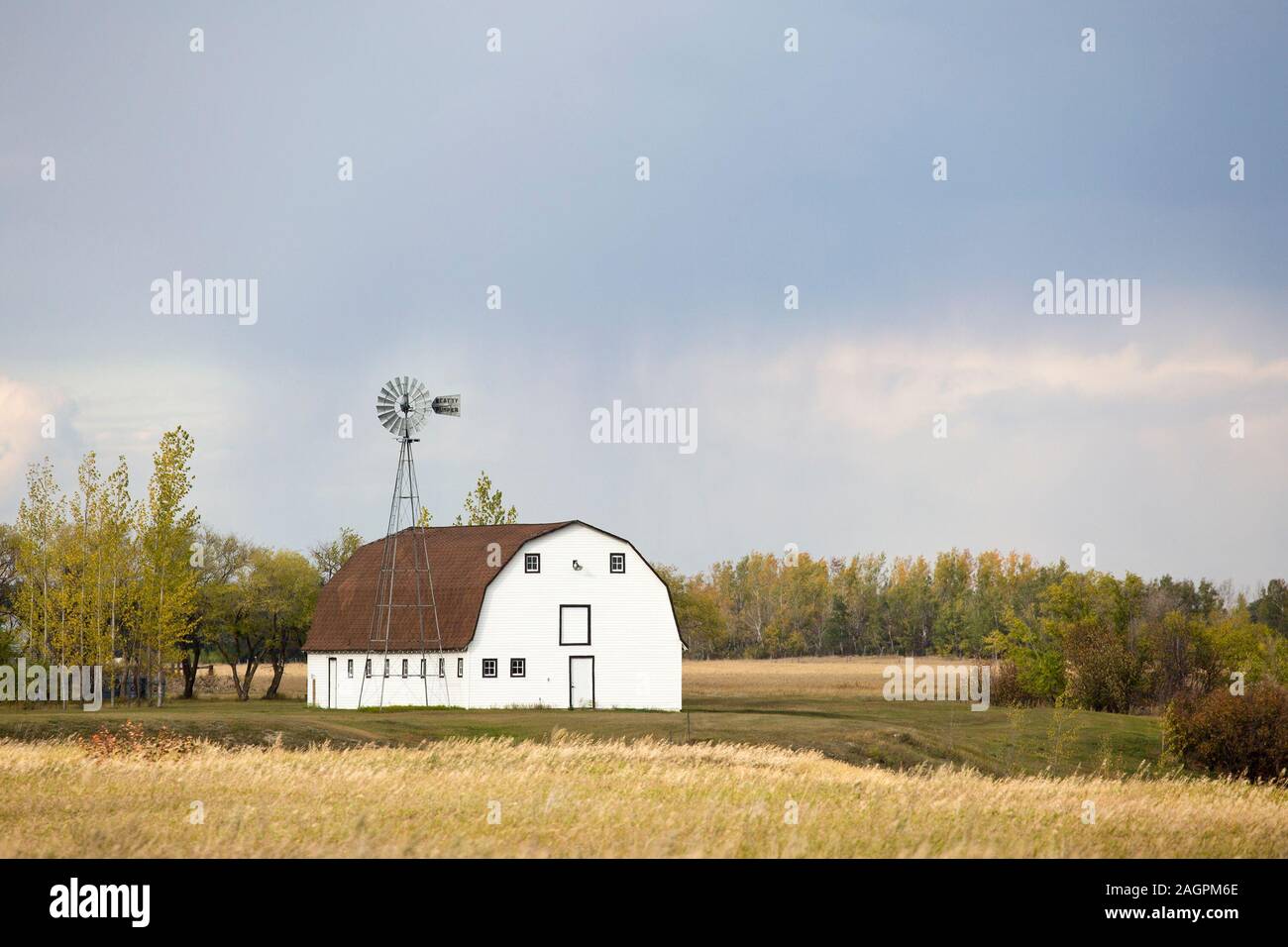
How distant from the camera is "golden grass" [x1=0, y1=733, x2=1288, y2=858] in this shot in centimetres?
1454

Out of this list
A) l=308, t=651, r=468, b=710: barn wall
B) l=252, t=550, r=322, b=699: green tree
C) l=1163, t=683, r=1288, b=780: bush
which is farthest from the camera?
l=252, t=550, r=322, b=699: green tree

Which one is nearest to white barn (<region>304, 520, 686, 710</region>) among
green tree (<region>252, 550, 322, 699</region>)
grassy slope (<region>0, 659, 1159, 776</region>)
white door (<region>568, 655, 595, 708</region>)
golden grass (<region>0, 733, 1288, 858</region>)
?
white door (<region>568, 655, 595, 708</region>)

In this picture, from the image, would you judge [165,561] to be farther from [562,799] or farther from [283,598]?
[562,799]

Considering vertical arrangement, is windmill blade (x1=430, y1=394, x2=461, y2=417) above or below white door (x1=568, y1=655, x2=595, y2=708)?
above

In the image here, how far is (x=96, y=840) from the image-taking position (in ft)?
47.5

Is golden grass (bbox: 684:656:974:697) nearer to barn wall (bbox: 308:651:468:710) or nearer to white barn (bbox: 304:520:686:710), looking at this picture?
white barn (bbox: 304:520:686:710)

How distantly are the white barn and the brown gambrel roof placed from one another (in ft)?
0.22

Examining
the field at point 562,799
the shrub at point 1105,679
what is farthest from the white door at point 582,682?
the shrub at point 1105,679

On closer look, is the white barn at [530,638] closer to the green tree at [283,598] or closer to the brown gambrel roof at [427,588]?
the brown gambrel roof at [427,588]

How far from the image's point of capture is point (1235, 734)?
39.9m

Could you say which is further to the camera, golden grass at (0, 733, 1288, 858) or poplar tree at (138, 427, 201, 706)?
poplar tree at (138, 427, 201, 706)

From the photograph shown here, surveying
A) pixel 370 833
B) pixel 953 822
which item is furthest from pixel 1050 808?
pixel 370 833
